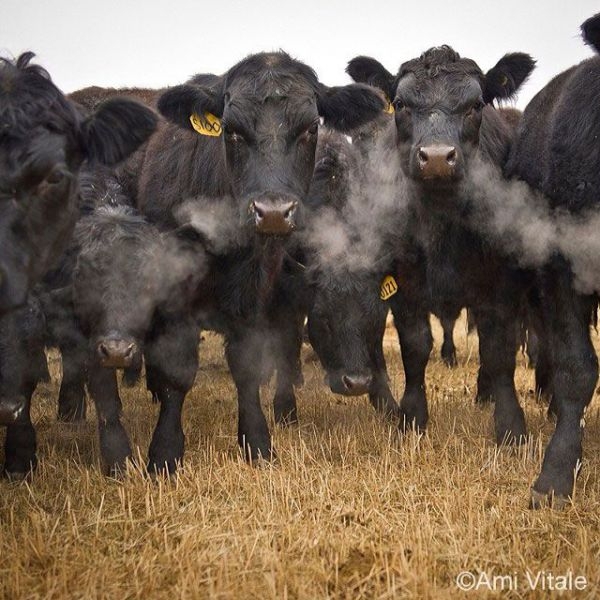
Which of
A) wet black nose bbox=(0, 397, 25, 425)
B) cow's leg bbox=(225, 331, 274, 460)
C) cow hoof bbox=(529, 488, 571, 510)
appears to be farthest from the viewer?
cow's leg bbox=(225, 331, 274, 460)

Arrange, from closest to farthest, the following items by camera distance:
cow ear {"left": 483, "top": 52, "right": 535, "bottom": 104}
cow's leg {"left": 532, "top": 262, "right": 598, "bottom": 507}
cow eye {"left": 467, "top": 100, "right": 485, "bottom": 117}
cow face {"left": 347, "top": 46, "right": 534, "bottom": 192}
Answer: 1. cow's leg {"left": 532, "top": 262, "right": 598, "bottom": 507}
2. cow face {"left": 347, "top": 46, "right": 534, "bottom": 192}
3. cow eye {"left": 467, "top": 100, "right": 485, "bottom": 117}
4. cow ear {"left": 483, "top": 52, "right": 535, "bottom": 104}

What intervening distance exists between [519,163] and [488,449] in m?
1.86

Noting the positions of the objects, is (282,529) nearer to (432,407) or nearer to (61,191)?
(61,191)

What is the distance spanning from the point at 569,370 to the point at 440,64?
248 centimetres

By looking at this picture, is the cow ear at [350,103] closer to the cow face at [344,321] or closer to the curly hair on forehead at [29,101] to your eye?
the cow face at [344,321]

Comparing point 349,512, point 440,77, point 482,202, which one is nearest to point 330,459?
point 349,512

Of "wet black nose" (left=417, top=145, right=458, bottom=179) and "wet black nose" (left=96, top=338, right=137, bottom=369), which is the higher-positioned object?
"wet black nose" (left=417, top=145, right=458, bottom=179)

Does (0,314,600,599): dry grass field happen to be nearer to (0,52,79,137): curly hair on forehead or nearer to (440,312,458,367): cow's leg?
(0,52,79,137): curly hair on forehead

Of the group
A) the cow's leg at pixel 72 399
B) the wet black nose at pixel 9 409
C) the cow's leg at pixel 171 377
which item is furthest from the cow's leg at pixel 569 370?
the cow's leg at pixel 72 399

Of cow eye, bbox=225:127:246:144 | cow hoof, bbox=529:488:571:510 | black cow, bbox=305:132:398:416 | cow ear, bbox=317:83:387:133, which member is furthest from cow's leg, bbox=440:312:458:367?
cow hoof, bbox=529:488:571:510

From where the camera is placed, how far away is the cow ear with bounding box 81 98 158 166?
4277 millimetres

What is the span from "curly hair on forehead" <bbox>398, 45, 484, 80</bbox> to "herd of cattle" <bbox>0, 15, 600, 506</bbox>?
0.6 inches

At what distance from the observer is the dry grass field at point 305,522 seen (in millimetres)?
3281

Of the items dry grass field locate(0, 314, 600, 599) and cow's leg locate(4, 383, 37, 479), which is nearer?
dry grass field locate(0, 314, 600, 599)
